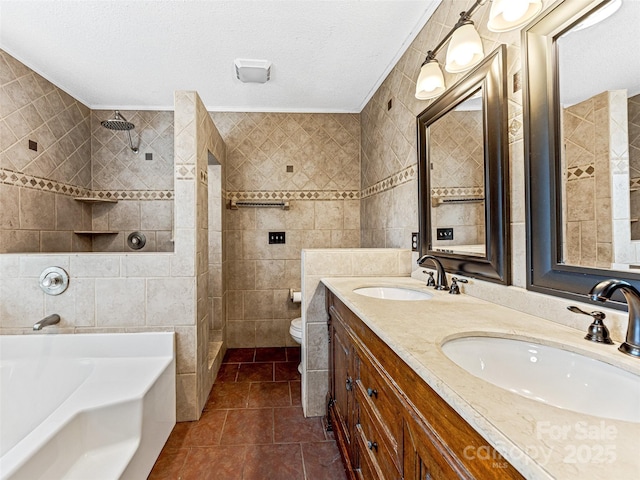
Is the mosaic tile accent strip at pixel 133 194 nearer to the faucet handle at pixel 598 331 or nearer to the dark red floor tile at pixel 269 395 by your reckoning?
the dark red floor tile at pixel 269 395

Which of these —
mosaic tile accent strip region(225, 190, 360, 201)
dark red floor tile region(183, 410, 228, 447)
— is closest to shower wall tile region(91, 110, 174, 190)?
mosaic tile accent strip region(225, 190, 360, 201)

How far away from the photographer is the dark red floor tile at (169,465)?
1482 millimetres

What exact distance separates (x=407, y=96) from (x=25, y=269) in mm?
2627

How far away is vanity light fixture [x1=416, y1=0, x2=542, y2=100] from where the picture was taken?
1.00 metres

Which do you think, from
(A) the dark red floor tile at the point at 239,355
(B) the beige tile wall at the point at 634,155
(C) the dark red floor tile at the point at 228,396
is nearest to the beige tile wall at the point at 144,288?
(C) the dark red floor tile at the point at 228,396

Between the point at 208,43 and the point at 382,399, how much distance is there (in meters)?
2.26

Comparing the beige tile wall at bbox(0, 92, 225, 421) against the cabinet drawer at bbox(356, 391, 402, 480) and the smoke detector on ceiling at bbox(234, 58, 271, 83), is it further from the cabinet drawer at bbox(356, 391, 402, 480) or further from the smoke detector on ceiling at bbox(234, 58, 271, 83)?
the cabinet drawer at bbox(356, 391, 402, 480)

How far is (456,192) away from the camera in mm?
1511

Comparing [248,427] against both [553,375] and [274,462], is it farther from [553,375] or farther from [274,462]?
[553,375]

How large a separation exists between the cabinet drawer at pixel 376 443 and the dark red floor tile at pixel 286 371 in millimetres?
1357

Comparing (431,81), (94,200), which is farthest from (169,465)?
(431,81)

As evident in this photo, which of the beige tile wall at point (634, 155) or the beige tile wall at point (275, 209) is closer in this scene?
the beige tile wall at point (634, 155)

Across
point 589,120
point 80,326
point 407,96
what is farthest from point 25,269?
point 589,120

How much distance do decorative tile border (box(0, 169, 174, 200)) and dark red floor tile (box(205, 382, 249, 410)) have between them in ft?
5.82
